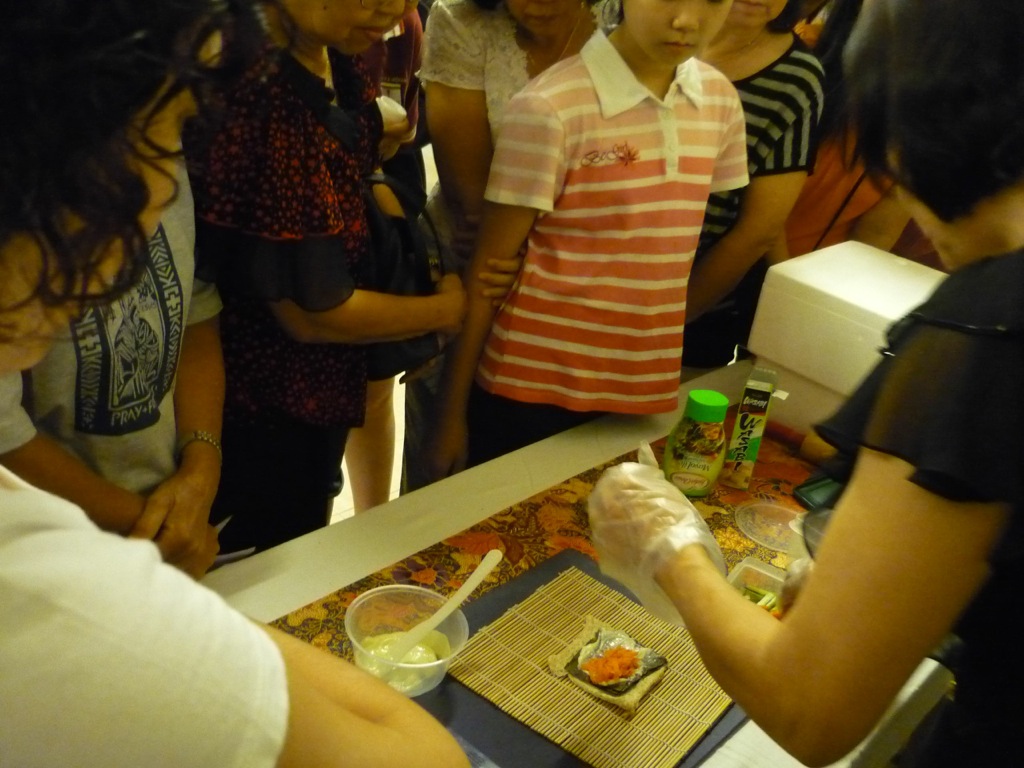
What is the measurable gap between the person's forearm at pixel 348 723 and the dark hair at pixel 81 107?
26cm

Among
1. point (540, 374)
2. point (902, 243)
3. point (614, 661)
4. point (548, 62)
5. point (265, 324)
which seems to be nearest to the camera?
point (614, 661)

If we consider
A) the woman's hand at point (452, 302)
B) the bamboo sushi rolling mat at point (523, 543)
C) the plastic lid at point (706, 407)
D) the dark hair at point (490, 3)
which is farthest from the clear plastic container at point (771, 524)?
the dark hair at point (490, 3)

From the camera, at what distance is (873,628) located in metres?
0.57

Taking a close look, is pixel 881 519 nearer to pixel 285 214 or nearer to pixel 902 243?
pixel 285 214

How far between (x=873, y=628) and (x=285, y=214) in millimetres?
767

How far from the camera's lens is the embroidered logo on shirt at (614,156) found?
1.26 meters

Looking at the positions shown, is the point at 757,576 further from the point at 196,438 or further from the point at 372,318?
the point at 196,438

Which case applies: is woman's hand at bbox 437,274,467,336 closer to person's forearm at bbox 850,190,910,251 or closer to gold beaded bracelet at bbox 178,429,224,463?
gold beaded bracelet at bbox 178,429,224,463

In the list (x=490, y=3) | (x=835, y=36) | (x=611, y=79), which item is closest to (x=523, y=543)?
(x=611, y=79)

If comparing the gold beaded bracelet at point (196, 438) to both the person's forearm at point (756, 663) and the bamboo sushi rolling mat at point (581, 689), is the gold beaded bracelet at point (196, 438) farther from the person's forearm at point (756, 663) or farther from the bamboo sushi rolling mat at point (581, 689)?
the person's forearm at point (756, 663)

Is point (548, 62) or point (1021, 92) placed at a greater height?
point (1021, 92)

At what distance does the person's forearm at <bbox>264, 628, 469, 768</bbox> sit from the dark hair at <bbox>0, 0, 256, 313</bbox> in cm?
26

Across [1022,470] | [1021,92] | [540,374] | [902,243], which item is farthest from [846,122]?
[902,243]

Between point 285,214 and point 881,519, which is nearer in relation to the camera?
point 881,519
